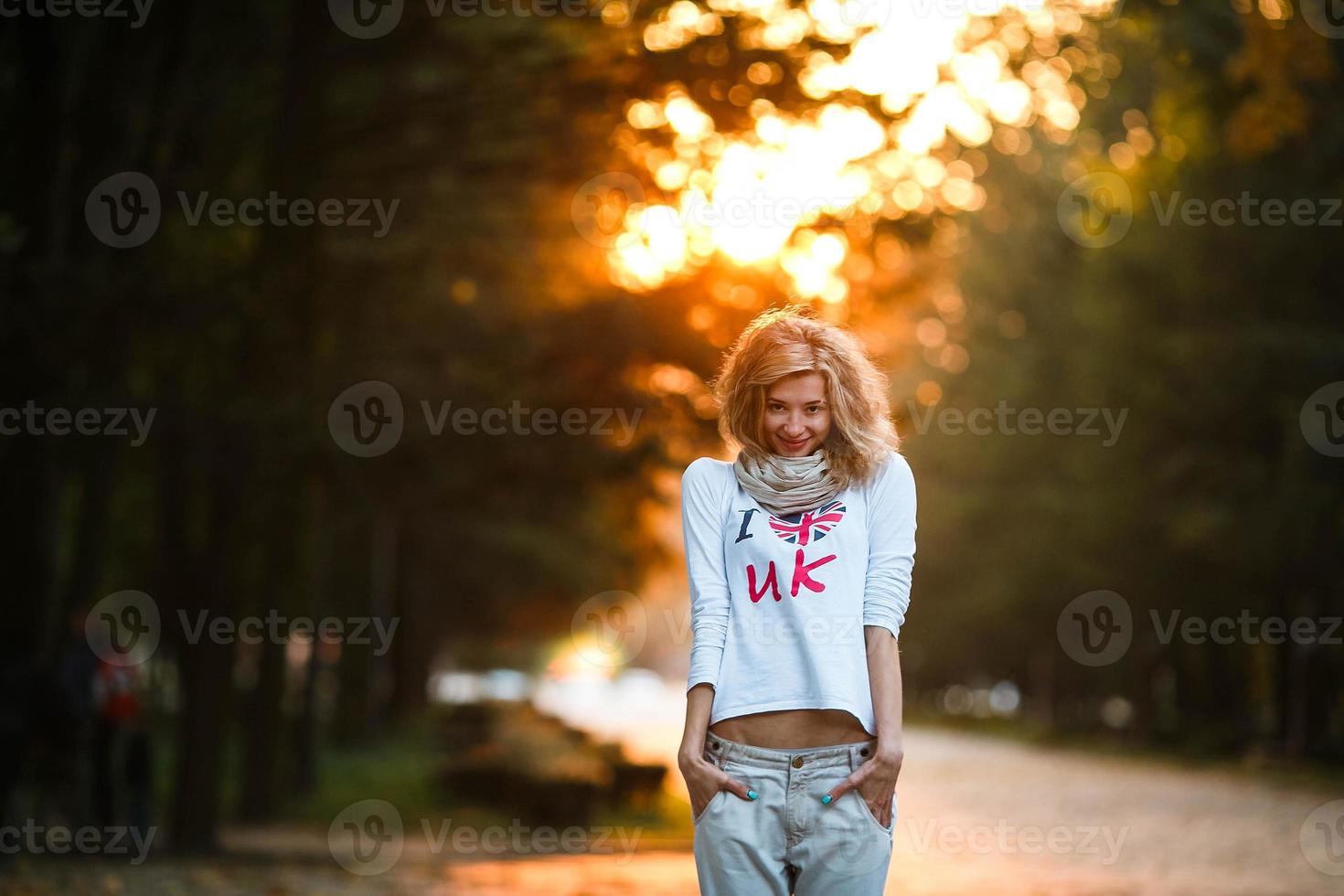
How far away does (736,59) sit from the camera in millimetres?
13078

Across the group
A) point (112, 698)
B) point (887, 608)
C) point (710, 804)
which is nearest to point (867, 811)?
point (710, 804)

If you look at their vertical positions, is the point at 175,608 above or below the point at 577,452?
below

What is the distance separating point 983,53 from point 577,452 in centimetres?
460

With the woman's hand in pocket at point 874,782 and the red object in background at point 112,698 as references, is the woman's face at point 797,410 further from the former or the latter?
the red object in background at point 112,698

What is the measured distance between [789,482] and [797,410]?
172mm

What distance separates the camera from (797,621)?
12.7 ft

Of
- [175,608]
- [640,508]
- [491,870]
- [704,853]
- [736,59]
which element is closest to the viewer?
[704,853]

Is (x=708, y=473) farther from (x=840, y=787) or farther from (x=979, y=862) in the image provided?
(x=979, y=862)

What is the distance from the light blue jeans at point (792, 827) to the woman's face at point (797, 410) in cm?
71

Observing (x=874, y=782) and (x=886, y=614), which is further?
(x=886, y=614)

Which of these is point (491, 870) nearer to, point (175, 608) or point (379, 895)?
point (379, 895)

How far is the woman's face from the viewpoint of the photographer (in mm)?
4047

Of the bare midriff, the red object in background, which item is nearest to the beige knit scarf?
the bare midriff

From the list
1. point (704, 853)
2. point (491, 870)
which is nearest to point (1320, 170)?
point (491, 870)
